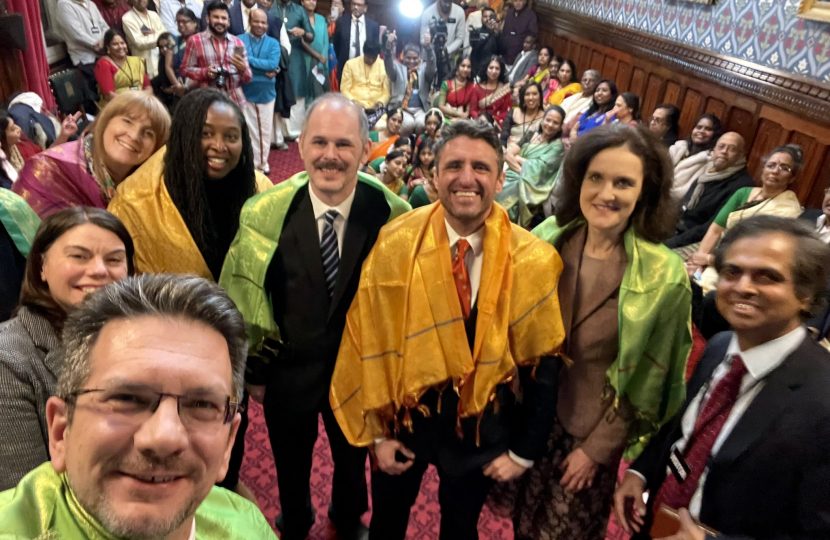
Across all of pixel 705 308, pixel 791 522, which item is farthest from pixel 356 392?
pixel 705 308

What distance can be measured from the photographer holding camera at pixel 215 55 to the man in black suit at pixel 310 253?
374 cm

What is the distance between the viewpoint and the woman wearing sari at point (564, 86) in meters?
6.18

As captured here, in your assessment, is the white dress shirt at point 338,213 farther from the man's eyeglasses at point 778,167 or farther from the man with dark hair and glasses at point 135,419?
the man's eyeglasses at point 778,167

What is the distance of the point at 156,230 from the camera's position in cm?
168

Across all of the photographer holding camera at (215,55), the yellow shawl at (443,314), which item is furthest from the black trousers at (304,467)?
the photographer holding camera at (215,55)

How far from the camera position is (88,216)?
1340 mm

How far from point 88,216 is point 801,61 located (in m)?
4.49

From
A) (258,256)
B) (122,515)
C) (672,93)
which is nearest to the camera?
(122,515)

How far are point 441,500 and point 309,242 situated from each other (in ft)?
3.05

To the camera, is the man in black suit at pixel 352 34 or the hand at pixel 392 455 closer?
the hand at pixel 392 455

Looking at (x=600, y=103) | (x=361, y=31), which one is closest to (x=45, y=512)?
(x=600, y=103)

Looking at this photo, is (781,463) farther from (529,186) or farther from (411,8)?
(411,8)

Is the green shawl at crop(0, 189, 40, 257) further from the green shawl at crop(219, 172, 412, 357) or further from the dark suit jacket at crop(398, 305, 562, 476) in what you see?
the dark suit jacket at crop(398, 305, 562, 476)

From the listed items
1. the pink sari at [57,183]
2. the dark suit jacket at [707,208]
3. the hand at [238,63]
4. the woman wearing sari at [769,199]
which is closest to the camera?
the pink sari at [57,183]
